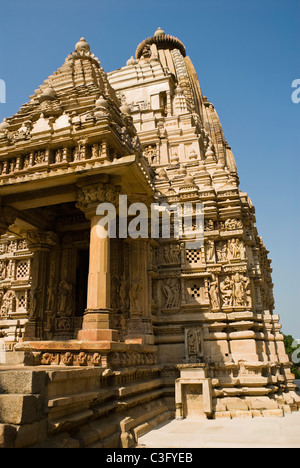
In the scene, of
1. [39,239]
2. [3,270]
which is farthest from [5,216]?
[3,270]

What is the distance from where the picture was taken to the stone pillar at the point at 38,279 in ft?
39.0

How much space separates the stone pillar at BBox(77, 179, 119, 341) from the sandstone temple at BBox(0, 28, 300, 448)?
3 cm

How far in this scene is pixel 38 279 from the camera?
12297mm

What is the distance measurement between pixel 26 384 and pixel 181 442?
12.0 feet

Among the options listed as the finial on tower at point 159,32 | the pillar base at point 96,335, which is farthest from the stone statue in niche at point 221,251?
the finial on tower at point 159,32

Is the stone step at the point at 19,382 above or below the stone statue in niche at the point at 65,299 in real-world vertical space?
below

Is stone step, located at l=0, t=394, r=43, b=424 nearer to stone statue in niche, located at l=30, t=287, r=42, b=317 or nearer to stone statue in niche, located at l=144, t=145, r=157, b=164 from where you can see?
stone statue in niche, located at l=30, t=287, r=42, b=317

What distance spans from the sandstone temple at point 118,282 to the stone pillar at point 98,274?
3cm

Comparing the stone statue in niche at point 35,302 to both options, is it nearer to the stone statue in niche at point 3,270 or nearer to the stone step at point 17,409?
the stone statue in niche at point 3,270

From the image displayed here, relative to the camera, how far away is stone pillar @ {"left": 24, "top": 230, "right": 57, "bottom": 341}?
11.9 meters

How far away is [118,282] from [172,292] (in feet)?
6.79

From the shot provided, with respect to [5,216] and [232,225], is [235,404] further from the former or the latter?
[5,216]
